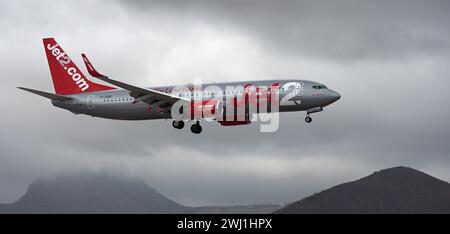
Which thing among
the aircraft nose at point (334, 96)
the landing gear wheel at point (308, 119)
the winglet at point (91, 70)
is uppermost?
the winglet at point (91, 70)

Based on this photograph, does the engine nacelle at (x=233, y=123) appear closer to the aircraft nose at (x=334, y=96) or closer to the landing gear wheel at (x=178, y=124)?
the landing gear wheel at (x=178, y=124)

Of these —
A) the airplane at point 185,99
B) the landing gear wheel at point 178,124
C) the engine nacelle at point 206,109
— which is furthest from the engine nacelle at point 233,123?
the engine nacelle at point 206,109

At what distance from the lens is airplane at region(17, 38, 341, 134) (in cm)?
7300

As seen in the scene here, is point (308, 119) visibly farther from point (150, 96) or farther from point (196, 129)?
point (150, 96)

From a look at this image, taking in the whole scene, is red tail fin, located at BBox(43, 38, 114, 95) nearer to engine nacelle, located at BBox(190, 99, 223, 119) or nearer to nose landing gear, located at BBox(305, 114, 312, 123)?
engine nacelle, located at BBox(190, 99, 223, 119)

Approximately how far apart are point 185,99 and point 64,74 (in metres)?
20.1

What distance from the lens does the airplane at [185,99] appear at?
73.0 metres

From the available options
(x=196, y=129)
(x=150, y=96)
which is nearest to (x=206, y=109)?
(x=150, y=96)

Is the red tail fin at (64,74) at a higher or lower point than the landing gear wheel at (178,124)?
higher

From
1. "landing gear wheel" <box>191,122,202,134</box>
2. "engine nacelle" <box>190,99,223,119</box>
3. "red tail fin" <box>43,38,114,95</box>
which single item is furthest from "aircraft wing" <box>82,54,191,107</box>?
"red tail fin" <box>43,38,114,95</box>

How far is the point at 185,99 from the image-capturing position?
76375mm
